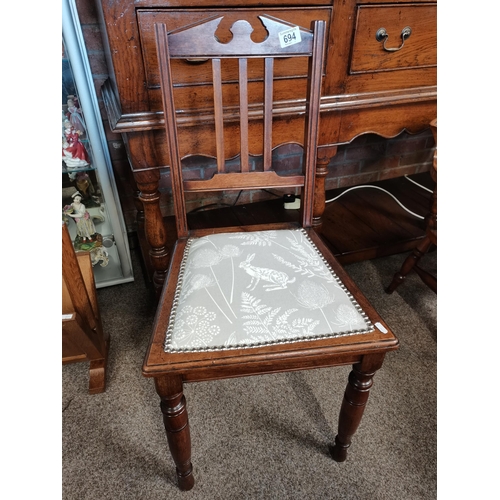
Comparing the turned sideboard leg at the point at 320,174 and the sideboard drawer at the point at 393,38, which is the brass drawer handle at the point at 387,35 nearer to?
the sideboard drawer at the point at 393,38

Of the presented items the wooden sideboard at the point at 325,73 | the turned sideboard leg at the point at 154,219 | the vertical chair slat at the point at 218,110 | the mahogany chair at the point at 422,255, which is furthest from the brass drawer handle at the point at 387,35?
the turned sideboard leg at the point at 154,219

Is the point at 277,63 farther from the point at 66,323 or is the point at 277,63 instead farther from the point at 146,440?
the point at 146,440

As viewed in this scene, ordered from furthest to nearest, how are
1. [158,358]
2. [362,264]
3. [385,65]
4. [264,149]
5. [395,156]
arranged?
[395,156] < [362,264] < [385,65] < [264,149] < [158,358]

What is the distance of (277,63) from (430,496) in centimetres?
118

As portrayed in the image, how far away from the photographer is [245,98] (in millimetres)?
960

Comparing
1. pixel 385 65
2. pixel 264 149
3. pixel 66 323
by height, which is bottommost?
pixel 66 323

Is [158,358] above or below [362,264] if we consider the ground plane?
above

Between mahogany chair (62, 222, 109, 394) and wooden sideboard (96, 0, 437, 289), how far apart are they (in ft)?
0.75

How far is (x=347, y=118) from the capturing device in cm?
118

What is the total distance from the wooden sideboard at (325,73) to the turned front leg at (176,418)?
21.5 inches

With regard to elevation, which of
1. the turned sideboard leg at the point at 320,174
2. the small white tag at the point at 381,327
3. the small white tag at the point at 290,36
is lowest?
the small white tag at the point at 381,327

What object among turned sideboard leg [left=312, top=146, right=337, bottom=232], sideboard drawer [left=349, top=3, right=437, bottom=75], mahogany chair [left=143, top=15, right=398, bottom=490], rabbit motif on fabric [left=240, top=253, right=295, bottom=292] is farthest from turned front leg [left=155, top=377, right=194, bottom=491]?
sideboard drawer [left=349, top=3, right=437, bottom=75]

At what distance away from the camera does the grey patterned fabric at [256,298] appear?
0.78 meters

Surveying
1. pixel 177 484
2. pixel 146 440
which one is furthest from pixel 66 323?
pixel 177 484
